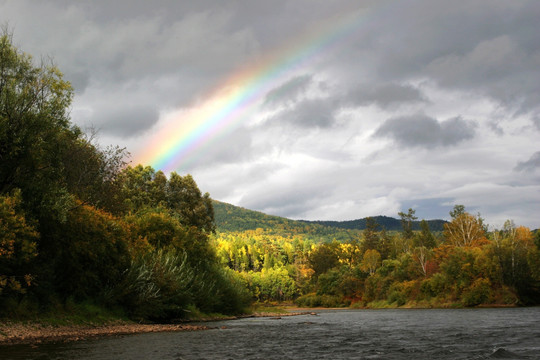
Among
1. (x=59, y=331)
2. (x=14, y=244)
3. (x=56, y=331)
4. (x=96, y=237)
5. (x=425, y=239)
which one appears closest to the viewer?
(x=14, y=244)

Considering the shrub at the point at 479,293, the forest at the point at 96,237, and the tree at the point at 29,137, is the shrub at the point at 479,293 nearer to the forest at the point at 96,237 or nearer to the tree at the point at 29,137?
the forest at the point at 96,237

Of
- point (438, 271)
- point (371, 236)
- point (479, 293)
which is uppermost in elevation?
point (371, 236)

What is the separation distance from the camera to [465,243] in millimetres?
119875

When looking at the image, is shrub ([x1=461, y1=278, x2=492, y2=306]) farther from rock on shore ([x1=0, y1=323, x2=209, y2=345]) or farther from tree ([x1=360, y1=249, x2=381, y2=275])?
rock on shore ([x1=0, y1=323, x2=209, y2=345])

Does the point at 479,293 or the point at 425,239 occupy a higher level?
the point at 425,239

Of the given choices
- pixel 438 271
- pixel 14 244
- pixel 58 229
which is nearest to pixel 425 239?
pixel 438 271

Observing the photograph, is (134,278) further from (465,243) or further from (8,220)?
(465,243)

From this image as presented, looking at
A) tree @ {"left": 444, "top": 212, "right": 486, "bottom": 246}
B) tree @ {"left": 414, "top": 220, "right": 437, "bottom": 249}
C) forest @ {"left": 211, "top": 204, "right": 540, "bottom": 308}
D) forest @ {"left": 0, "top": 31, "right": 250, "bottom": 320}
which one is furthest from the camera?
tree @ {"left": 414, "top": 220, "right": 437, "bottom": 249}

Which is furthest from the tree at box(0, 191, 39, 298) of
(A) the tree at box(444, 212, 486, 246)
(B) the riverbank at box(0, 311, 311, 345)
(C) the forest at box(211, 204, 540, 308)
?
(A) the tree at box(444, 212, 486, 246)

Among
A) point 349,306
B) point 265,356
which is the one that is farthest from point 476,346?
point 349,306

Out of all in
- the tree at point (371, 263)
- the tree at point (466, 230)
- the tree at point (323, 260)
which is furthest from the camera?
the tree at point (323, 260)

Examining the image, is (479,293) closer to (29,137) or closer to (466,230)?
(466,230)

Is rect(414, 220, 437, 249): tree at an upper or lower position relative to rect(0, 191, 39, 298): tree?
upper

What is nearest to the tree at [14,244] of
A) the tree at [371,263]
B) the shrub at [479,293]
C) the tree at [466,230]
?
the shrub at [479,293]
